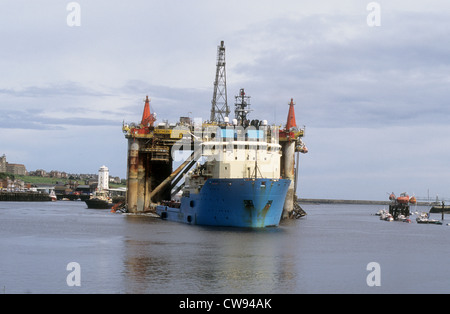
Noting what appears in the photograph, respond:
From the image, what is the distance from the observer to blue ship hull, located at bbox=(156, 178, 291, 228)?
53031 millimetres

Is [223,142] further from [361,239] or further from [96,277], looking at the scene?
[96,277]

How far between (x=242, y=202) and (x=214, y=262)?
17969 mm

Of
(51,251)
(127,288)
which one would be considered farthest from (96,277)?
(51,251)

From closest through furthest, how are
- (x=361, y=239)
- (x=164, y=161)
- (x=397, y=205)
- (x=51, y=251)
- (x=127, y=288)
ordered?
(x=127, y=288)
(x=51, y=251)
(x=361, y=239)
(x=164, y=161)
(x=397, y=205)

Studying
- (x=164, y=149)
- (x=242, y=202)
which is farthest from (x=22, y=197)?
(x=242, y=202)

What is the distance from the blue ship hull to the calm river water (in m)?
1.26

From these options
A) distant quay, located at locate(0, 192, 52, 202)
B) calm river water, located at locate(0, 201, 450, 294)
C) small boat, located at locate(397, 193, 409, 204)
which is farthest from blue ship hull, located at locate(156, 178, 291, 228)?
distant quay, located at locate(0, 192, 52, 202)

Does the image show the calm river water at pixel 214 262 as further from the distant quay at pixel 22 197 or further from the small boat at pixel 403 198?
the distant quay at pixel 22 197

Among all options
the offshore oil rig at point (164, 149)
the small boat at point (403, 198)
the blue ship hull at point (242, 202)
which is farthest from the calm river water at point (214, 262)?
the small boat at point (403, 198)

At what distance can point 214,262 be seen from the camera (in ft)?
119

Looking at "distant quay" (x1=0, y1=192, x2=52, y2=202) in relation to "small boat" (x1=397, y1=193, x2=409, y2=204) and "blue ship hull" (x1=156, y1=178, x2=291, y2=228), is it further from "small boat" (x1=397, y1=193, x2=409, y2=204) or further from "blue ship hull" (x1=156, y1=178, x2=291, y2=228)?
"blue ship hull" (x1=156, y1=178, x2=291, y2=228)

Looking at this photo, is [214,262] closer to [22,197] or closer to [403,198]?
[403,198]

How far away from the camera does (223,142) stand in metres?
58.7
